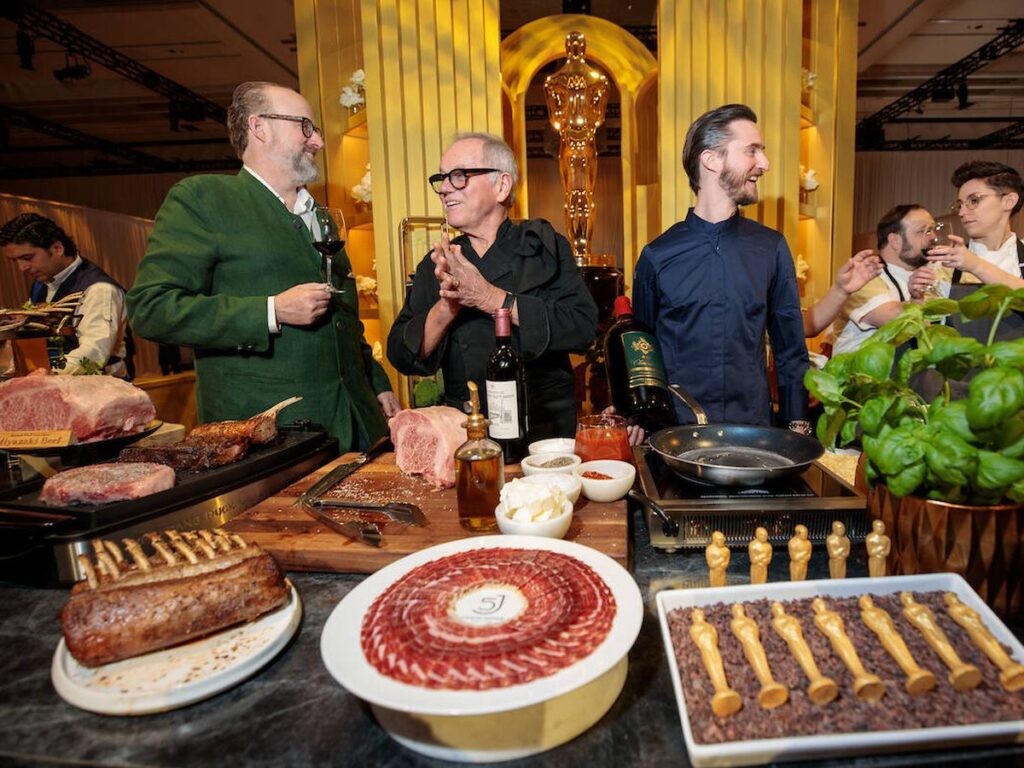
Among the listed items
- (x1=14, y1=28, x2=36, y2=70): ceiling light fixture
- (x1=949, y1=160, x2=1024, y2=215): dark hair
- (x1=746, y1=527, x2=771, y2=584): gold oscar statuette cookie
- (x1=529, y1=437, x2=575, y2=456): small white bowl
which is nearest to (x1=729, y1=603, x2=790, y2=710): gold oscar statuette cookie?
(x1=746, y1=527, x2=771, y2=584): gold oscar statuette cookie

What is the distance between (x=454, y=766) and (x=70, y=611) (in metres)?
0.57

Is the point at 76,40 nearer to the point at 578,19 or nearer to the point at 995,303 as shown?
the point at 578,19

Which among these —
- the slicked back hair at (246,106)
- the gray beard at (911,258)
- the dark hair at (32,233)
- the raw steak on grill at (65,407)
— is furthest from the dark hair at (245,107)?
the gray beard at (911,258)

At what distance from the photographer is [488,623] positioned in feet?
2.66

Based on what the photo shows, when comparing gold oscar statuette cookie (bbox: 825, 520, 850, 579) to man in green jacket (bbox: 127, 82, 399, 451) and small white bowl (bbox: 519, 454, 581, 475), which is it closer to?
small white bowl (bbox: 519, 454, 581, 475)

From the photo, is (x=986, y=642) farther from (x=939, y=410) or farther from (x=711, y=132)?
(x=711, y=132)

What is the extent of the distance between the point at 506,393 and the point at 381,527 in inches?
18.8

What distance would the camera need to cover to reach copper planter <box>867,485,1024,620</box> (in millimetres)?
840

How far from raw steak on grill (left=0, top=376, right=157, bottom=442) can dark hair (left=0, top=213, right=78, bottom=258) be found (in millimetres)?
2804

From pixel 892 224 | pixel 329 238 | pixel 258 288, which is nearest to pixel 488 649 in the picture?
pixel 329 238

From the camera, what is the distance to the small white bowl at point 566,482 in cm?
126

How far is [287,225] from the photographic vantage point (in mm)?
2248

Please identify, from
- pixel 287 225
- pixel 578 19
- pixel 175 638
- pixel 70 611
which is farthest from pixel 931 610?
pixel 578 19

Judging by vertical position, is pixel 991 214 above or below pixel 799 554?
above
